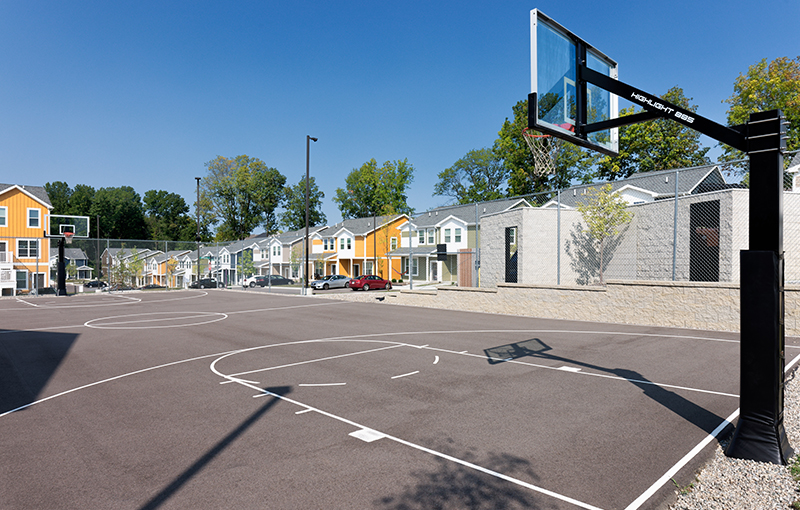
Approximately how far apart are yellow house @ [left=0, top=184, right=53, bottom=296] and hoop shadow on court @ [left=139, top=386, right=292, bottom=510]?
39.3 metres

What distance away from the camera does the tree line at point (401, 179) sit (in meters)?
33.8

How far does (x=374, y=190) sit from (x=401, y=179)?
5418mm

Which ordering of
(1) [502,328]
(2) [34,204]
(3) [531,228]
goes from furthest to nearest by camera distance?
(2) [34,204] → (3) [531,228] → (1) [502,328]

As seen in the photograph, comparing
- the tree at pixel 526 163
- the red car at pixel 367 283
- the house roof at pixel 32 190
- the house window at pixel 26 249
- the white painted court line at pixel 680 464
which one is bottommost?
the red car at pixel 367 283

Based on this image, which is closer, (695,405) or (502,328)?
(695,405)

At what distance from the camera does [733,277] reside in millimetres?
15602

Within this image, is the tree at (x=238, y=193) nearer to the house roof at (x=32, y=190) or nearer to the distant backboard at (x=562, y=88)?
the house roof at (x=32, y=190)

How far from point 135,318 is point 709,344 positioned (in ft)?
64.2

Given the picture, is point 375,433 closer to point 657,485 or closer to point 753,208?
point 657,485

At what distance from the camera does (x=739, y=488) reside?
411 cm

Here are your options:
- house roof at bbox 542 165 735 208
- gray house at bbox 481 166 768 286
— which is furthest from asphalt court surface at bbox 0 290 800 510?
house roof at bbox 542 165 735 208

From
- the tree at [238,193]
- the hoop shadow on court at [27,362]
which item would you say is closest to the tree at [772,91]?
the hoop shadow on court at [27,362]

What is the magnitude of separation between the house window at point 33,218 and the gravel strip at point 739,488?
171ft

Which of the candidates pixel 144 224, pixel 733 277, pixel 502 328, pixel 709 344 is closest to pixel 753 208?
pixel 709 344
